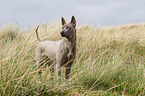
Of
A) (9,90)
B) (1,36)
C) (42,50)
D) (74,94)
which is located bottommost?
(74,94)

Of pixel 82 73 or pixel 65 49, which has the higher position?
pixel 65 49

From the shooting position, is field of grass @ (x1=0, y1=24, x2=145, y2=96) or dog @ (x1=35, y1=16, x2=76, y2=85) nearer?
field of grass @ (x1=0, y1=24, x2=145, y2=96)

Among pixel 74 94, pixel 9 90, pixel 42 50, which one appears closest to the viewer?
pixel 9 90

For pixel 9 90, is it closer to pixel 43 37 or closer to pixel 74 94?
pixel 74 94

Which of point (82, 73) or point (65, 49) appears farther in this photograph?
point (82, 73)

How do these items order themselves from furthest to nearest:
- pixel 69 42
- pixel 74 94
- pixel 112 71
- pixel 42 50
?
pixel 112 71 < pixel 42 50 < pixel 69 42 < pixel 74 94

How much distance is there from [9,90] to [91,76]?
54.9 inches

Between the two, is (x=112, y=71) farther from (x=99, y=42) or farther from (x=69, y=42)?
(x=99, y=42)

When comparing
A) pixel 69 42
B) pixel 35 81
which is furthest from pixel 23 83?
pixel 69 42

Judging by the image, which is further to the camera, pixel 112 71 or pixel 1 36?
pixel 1 36

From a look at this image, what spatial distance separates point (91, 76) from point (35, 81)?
1.10m

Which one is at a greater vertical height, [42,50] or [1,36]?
[1,36]

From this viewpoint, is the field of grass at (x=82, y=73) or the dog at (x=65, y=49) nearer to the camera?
the field of grass at (x=82, y=73)

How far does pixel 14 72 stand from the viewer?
184cm
